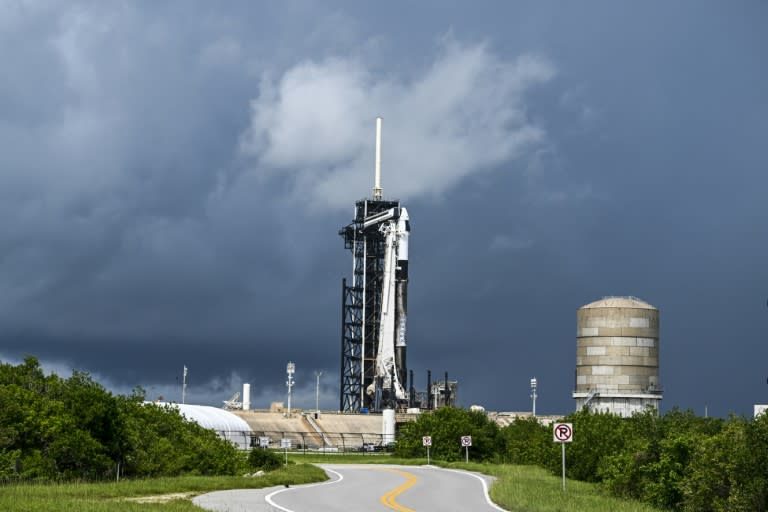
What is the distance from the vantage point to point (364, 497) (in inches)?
1474

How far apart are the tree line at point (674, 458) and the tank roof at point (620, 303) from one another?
49.1 ft

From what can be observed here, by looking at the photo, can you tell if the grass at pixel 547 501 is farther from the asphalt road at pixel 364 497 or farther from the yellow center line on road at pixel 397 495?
the yellow center line on road at pixel 397 495

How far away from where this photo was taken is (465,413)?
89688 millimetres

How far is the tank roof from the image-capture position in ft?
271

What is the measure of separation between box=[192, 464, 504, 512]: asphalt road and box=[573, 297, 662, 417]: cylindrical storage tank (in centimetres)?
3265

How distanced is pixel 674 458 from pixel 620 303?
144 feet

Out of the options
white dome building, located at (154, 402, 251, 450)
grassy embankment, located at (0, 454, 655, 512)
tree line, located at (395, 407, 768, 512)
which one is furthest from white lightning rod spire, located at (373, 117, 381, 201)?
grassy embankment, located at (0, 454, 655, 512)

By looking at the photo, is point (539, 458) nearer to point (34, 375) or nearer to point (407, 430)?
point (407, 430)

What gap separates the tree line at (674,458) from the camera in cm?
3338

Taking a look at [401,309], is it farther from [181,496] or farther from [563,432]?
[181,496]

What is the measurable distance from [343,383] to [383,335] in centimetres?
1314

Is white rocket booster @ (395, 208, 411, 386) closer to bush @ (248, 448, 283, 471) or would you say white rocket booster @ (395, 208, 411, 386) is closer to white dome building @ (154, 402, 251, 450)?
white dome building @ (154, 402, 251, 450)

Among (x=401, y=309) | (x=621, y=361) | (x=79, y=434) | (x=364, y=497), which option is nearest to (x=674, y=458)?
(x=364, y=497)

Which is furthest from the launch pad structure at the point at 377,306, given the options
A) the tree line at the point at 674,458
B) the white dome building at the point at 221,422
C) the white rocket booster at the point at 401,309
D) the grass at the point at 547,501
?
the grass at the point at 547,501
